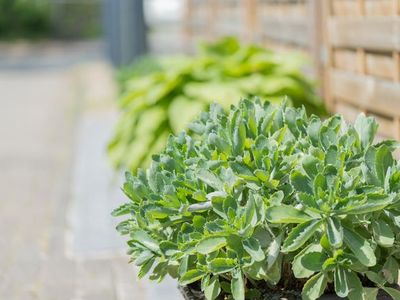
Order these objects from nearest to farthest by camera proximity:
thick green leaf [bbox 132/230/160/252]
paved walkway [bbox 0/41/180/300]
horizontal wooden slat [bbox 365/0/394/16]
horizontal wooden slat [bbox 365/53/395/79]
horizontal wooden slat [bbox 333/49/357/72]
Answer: thick green leaf [bbox 132/230/160/252] < paved walkway [bbox 0/41/180/300] < horizontal wooden slat [bbox 365/0/394/16] < horizontal wooden slat [bbox 365/53/395/79] < horizontal wooden slat [bbox 333/49/357/72]

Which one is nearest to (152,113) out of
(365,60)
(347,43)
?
(347,43)

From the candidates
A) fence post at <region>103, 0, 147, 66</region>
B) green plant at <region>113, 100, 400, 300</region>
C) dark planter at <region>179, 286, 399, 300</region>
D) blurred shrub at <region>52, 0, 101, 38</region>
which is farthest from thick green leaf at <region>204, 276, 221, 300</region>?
blurred shrub at <region>52, 0, 101, 38</region>

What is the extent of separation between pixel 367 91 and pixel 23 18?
2996 centimetres

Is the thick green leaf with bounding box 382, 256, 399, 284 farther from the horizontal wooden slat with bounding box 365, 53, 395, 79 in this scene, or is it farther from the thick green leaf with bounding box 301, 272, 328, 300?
the horizontal wooden slat with bounding box 365, 53, 395, 79

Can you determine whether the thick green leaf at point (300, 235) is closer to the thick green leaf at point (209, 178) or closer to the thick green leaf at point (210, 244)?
the thick green leaf at point (210, 244)

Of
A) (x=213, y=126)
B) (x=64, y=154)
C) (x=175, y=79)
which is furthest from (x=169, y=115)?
(x=64, y=154)

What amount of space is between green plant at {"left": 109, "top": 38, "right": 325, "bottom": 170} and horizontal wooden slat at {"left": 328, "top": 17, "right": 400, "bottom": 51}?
51 centimetres

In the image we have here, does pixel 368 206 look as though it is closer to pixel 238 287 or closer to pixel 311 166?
pixel 311 166

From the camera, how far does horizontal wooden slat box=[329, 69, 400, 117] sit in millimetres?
5465

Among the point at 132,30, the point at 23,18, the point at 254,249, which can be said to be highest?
the point at 254,249

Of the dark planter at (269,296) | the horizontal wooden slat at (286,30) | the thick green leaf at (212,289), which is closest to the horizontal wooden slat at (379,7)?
the horizontal wooden slat at (286,30)

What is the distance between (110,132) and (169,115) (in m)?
3.52

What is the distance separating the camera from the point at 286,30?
8297 mm

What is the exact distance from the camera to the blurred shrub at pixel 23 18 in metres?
34.2
